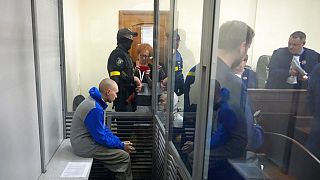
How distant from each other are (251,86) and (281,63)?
0.19m

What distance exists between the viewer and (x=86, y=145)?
240 cm

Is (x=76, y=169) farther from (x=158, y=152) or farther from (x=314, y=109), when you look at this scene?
(x=314, y=109)

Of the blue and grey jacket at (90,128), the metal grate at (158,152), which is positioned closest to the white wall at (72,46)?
the blue and grey jacket at (90,128)

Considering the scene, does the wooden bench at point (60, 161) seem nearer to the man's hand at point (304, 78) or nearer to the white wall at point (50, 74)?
the white wall at point (50, 74)

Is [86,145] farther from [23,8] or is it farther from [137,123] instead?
[23,8]

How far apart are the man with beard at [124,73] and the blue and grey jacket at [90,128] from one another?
66 cm

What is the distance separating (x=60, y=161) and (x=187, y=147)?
3.94 feet

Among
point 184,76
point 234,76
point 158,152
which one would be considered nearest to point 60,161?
point 158,152

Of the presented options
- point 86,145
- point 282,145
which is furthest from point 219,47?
point 86,145

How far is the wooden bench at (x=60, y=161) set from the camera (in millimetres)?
2051

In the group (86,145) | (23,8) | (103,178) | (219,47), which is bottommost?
(103,178)

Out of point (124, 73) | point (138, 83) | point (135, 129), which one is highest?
point (124, 73)

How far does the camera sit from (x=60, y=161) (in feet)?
7.56

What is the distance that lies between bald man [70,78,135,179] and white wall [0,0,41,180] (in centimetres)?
48
